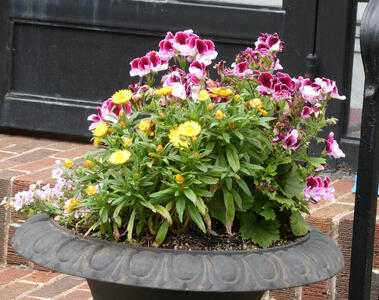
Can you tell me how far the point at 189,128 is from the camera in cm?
196

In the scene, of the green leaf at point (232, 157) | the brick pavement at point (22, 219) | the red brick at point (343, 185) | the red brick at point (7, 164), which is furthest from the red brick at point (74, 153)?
the green leaf at point (232, 157)

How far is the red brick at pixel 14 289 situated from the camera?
326 centimetres

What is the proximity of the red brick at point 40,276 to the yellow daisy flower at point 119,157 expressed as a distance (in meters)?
1.62

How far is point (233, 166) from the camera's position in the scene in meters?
1.98

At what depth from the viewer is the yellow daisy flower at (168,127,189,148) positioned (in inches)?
77.9

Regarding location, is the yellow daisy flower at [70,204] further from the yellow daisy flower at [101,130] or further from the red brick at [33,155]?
the red brick at [33,155]

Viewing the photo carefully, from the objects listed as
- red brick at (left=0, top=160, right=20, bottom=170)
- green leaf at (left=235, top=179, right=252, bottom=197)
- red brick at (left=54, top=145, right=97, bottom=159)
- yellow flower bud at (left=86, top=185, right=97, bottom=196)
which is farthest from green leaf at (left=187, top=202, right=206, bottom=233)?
red brick at (left=54, top=145, right=97, bottom=159)

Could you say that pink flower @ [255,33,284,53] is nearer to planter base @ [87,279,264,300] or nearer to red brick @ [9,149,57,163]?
planter base @ [87,279,264,300]

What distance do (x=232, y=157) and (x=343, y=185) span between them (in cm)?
172

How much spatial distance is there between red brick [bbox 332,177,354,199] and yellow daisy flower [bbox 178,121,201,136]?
160 cm

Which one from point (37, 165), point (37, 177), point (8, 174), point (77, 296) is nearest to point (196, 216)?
point (77, 296)

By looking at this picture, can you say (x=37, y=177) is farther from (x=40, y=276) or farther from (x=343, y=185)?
(x=343, y=185)

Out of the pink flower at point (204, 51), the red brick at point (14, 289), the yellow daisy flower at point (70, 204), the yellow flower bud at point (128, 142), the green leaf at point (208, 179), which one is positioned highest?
the pink flower at point (204, 51)

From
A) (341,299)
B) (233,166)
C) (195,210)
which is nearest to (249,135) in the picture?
(233,166)
